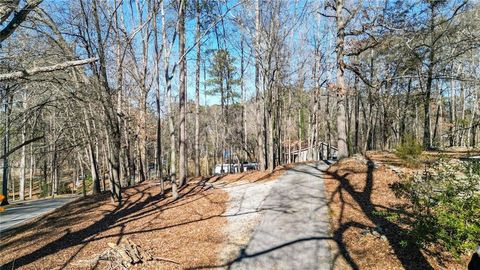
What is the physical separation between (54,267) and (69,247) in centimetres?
134

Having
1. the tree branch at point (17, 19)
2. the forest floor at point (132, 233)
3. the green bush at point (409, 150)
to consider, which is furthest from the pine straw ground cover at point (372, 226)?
the tree branch at point (17, 19)

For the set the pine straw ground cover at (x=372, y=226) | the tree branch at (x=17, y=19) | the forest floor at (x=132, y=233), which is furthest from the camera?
the forest floor at (x=132, y=233)

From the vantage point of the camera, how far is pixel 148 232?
8.80 metres

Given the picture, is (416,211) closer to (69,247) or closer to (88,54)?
(69,247)

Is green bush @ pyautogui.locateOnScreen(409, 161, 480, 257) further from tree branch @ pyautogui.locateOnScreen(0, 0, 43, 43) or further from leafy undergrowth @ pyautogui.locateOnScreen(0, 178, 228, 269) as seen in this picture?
tree branch @ pyautogui.locateOnScreen(0, 0, 43, 43)

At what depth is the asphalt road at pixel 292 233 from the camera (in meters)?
6.54

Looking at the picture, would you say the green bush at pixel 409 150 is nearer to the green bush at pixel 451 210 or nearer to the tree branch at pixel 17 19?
the green bush at pixel 451 210

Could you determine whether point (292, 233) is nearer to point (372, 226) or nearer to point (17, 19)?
point (372, 226)

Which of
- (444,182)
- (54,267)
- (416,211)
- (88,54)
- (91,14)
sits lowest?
(54,267)

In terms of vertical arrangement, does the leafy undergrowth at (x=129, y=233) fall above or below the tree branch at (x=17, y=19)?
below

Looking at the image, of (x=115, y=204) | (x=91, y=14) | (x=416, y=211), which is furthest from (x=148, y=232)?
(x=91, y=14)

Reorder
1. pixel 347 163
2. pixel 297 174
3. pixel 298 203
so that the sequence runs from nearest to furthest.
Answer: pixel 298 203
pixel 347 163
pixel 297 174

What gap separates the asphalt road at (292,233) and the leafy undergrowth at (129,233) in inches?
36.8

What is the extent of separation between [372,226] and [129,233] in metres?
5.99
